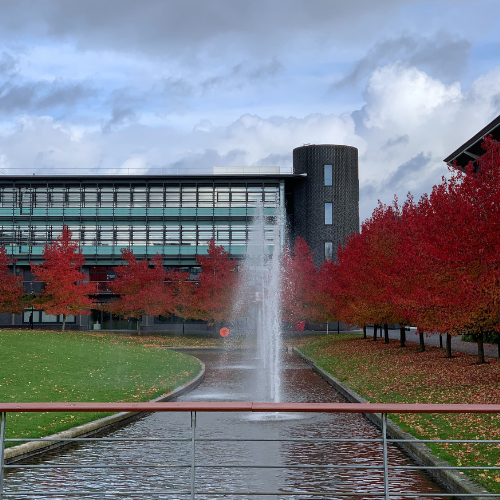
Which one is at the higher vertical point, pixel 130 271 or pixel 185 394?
pixel 130 271

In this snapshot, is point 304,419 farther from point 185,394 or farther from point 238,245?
point 238,245

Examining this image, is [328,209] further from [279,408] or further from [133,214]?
[279,408]

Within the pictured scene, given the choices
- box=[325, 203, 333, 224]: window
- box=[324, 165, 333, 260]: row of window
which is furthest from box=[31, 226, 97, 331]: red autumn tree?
box=[325, 203, 333, 224]: window

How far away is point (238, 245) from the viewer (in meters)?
73.1

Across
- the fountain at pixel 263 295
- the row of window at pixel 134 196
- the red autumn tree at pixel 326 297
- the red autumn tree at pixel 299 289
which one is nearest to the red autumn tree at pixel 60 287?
the fountain at pixel 263 295

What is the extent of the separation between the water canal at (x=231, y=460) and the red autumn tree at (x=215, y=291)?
4025 cm

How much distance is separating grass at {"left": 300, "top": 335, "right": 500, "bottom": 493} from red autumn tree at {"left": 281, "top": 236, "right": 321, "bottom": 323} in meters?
16.7

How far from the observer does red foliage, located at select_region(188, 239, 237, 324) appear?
57.0 meters

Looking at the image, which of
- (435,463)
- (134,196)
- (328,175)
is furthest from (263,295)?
(328,175)

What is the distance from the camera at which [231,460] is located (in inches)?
447

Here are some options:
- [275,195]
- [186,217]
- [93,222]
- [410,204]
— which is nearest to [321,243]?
[275,195]

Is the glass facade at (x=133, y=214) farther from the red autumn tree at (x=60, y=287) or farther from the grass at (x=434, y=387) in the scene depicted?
the grass at (x=434, y=387)

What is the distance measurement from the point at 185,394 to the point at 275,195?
55.3 meters

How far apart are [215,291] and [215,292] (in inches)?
4.0
